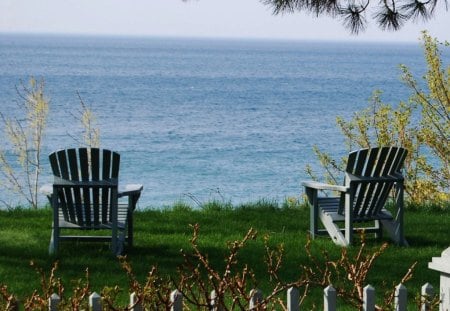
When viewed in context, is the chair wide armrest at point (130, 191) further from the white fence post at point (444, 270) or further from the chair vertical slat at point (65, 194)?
the white fence post at point (444, 270)

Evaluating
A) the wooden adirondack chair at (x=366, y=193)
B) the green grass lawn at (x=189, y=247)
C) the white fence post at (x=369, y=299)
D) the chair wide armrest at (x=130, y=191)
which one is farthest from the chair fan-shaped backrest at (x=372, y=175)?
the white fence post at (x=369, y=299)

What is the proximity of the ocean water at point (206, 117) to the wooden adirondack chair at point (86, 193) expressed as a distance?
3.65 metres

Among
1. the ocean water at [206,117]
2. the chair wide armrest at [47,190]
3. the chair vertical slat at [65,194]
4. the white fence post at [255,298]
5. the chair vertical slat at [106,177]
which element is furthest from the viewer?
the ocean water at [206,117]

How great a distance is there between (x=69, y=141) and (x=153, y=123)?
447 inches

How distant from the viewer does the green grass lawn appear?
22.3 feet

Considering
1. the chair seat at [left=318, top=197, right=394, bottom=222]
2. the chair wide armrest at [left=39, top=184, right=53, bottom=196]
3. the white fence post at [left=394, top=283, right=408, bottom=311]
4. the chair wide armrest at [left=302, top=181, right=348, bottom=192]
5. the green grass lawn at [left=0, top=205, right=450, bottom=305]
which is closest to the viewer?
the white fence post at [left=394, top=283, right=408, bottom=311]

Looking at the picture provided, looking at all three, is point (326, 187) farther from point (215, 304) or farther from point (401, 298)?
point (215, 304)

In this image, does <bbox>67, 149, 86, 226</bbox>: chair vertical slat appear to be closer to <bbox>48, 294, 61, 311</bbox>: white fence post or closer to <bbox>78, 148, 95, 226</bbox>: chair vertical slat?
<bbox>78, 148, 95, 226</bbox>: chair vertical slat

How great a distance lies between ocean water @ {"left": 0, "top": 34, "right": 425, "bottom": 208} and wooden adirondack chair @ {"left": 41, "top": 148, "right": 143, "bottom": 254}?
12.0ft

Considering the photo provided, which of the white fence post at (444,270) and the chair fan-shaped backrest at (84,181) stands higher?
the white fence post at (444,270)

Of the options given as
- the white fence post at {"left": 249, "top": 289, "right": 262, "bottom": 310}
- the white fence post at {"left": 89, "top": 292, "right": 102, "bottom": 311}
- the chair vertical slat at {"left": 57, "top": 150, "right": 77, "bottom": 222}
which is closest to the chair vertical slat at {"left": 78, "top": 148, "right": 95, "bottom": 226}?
the chair vertical slat at {"left": 57, "top": 150, "right": 77, "bottom": 222}

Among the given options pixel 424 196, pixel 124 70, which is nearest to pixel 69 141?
pixel 424 196

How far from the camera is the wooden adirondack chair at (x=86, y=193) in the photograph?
24.6 ft

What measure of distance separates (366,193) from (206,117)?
1771 inches
